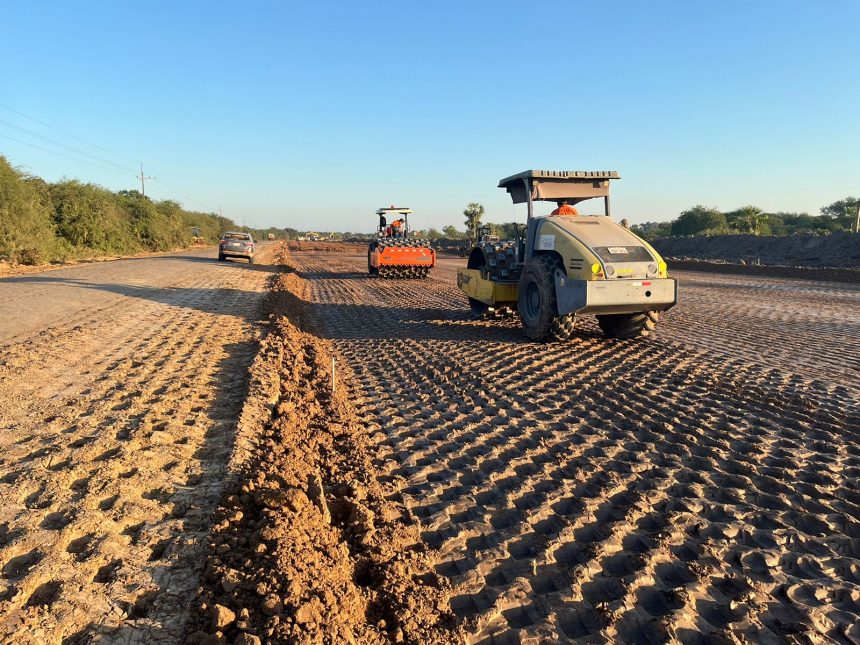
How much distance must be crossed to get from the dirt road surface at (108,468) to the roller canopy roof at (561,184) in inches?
190

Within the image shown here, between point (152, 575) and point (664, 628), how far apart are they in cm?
234

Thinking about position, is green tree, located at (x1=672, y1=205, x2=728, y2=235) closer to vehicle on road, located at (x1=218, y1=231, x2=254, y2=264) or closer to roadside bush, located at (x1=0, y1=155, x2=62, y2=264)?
vehicle on road, located at (x1=218, y1=231, x2=254, y2=264)

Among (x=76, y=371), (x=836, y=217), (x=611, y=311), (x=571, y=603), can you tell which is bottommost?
(x=571, y=603)

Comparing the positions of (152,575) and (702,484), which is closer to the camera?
(152,575)

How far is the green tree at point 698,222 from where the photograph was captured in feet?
189

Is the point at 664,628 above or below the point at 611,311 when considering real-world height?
below

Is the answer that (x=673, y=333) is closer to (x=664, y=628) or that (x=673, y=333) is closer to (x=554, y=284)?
(x=554, y=284)

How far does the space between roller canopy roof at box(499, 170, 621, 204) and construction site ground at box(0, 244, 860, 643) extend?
2739 millimetres

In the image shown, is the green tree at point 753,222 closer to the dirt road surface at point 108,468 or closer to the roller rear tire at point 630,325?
the roller rear tire at point 630,325

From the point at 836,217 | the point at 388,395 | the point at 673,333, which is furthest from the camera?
the point at 836,217

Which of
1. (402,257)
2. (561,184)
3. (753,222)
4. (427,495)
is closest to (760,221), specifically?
(753,222)

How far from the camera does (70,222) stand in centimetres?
2842

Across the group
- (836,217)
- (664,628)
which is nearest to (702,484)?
(664,628)

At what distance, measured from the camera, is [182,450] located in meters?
3.99
